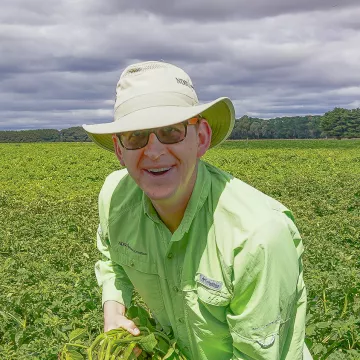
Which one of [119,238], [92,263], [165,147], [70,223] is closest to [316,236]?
[92,263]

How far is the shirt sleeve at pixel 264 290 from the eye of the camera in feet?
5.29

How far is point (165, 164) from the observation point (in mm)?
1716

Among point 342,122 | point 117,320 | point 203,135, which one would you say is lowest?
point 117,320

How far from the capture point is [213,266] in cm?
178

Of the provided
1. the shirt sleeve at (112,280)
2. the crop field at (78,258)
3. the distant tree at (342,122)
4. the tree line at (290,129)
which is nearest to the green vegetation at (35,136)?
the tree line at (290,129)

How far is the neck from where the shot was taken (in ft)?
6.03

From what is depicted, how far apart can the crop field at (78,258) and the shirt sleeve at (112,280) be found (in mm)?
215

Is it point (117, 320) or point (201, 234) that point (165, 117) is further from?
point (117, 320)

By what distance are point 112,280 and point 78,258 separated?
3.42 meters

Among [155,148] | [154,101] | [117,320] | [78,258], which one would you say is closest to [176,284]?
[117,320]

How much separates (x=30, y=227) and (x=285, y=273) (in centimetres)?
638

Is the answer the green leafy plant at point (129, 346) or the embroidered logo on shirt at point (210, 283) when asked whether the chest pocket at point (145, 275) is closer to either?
the green leafy plant at point (129, 346)

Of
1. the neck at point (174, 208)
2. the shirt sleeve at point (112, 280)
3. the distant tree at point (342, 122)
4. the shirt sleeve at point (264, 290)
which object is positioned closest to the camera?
the shirt sleeve at point (264, 290)

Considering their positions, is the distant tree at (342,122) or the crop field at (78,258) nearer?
the crop field at (78,258)
